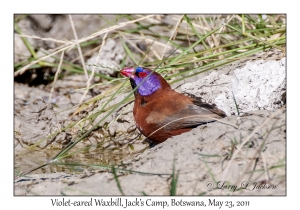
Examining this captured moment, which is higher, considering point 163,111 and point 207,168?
point 163,111

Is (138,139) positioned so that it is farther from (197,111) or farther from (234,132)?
(234,132)

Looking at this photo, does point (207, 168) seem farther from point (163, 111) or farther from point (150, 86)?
point (150, 86)

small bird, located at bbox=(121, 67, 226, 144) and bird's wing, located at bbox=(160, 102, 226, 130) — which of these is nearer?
bird's wing, located at bbox=(160, 102, 226, 130)

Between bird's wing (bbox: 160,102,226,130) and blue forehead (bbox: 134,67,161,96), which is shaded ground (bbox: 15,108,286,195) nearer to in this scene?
bird's wing (bbox: 160,102,226,130)

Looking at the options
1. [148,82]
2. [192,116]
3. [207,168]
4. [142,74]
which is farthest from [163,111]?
[207,168]

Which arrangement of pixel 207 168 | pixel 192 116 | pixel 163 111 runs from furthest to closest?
pixel 163 111 < pixel 192 116 < pixel 207 168

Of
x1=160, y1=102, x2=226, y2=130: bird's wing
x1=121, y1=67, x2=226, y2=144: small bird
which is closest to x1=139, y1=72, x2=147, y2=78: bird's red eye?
x1=121, y1=67, x2=226, y2=144: small bird

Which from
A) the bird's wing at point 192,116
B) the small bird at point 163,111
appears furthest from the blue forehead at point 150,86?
the bird's wing at point 192,116

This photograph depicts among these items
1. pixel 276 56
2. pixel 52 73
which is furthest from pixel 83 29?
pixel 276 56

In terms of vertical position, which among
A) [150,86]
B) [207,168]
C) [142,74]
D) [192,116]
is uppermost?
[142,74]

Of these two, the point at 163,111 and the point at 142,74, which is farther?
the point at 142,74
